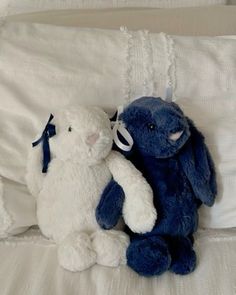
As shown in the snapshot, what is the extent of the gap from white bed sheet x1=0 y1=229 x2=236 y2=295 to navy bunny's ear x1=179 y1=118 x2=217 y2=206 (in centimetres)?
10

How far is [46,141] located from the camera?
33.4 inches

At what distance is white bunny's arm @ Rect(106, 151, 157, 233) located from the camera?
31.0 inches

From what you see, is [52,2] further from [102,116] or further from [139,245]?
[139,245]

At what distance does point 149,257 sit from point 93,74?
0.35 m

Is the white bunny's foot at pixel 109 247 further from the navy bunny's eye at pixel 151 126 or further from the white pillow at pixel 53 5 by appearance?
the white pillow at pixel 53 5

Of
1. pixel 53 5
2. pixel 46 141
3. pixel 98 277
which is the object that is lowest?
pixel 98 277

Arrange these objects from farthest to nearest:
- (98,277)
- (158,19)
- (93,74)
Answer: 1. (158,19)
2. (93,74)
3. (98,277)

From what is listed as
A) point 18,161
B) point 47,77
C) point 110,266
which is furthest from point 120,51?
point 110,266

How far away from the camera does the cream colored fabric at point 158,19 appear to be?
111 cm

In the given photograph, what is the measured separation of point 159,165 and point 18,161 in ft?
0.83

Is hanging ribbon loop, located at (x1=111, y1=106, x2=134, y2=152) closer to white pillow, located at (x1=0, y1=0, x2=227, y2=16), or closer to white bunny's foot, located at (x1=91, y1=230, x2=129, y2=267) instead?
white bunny's foot, located at (x1=91, y1=230, x2=129, y2=267)

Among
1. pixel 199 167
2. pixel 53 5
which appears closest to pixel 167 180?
pixel 199 167

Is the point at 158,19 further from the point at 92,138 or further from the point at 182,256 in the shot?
the point at 182,256

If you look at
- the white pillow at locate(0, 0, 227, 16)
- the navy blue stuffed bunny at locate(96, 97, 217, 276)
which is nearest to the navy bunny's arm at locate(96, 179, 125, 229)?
the navy blue stuffed bunny at locate(96, 97, 217, 276)
